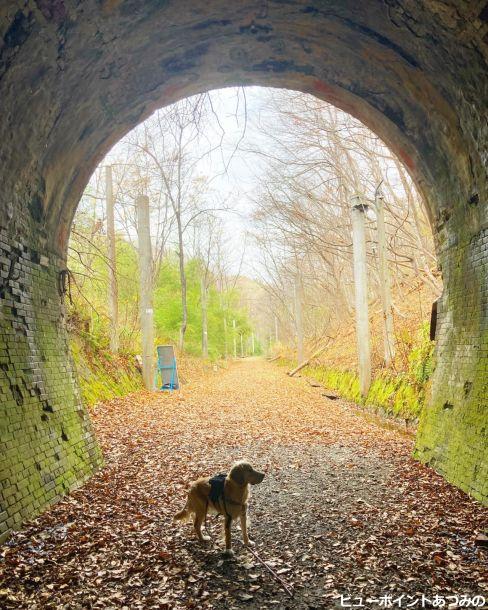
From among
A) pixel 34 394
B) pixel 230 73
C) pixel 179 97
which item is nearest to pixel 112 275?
pixel 179 97

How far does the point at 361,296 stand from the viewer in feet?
46.0

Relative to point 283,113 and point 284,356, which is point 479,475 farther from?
point 284,356

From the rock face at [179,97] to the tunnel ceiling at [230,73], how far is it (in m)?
0.02

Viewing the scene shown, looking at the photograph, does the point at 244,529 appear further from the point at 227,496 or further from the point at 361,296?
the point at 361,296

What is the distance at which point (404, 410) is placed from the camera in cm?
1048

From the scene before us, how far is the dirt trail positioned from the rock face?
1.59ft

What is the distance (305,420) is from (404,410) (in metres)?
2.46

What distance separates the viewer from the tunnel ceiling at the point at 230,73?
14.2 ft

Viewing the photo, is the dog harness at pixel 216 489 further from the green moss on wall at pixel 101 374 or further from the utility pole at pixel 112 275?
the utility pole at pixel 112 275

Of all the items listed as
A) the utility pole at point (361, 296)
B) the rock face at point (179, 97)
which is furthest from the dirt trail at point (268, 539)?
the utility pole at point (361, 296)

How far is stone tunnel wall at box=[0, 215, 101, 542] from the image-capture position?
4.29 metres

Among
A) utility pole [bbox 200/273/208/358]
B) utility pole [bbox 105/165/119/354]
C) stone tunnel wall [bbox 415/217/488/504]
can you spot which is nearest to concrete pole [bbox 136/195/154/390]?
utility pole [bbox 105/165/119/354]

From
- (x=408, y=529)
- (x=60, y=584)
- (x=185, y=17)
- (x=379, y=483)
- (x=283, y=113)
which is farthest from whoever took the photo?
(x=283, y=113)

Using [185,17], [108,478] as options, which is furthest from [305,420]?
[185,17]
